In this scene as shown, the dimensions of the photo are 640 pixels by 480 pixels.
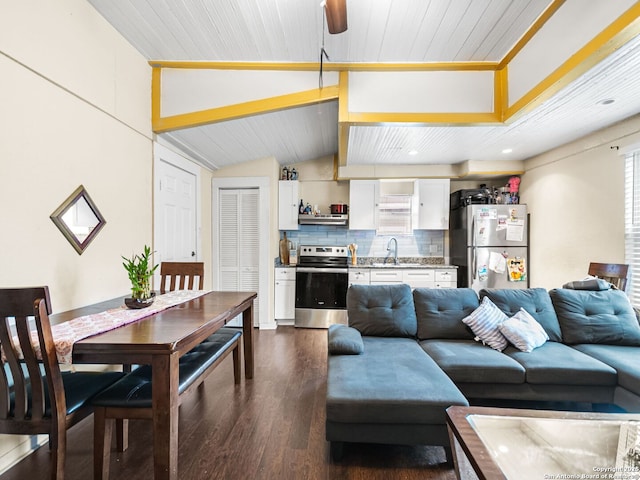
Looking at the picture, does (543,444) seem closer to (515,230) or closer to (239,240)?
(515,230)

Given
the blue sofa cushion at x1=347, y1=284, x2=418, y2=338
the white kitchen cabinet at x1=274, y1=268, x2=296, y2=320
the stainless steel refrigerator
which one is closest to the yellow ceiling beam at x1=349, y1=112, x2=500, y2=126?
the blue sofa cushion at x1=347, y1=284, x2=418, y2=338

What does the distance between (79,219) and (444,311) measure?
9.57 feet

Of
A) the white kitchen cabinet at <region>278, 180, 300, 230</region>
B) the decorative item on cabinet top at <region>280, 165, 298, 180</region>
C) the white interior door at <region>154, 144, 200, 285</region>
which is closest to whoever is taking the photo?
the white interior door at <region>154, 144, 200, 285</region>

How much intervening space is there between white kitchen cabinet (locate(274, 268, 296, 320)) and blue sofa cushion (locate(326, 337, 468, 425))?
94.0 inches

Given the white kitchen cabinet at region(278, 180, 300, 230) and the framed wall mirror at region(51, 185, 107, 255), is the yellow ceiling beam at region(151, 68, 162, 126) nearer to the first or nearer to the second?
the framed wall mirror at region(51, 185, 107, 255)

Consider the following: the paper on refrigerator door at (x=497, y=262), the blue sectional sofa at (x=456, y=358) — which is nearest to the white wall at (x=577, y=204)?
the paper on refrigerator door at (x=497, y=262)

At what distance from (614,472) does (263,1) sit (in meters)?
2.91

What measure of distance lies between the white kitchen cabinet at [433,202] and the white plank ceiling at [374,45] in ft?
3.78

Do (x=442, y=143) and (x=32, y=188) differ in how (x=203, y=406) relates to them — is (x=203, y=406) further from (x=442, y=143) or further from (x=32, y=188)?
(x=442, y=143)

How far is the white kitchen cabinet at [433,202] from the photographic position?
447cm

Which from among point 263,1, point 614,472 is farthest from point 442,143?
point 614,472

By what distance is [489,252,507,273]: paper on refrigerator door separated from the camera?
4.00 metres

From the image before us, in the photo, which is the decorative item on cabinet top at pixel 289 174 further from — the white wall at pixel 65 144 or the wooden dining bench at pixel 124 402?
the wooden dining bench at pixel 124 402

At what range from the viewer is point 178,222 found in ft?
10.5
